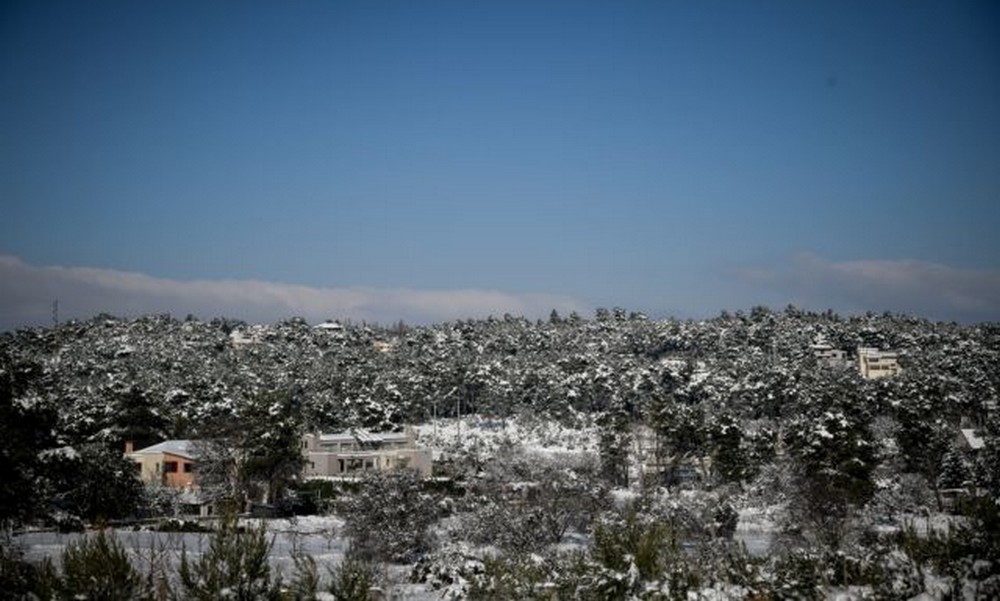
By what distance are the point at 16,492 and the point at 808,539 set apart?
29.9 m

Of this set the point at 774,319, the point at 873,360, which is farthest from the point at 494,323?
the point at 873,360

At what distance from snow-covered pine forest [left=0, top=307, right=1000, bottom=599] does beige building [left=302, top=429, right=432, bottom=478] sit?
169cm

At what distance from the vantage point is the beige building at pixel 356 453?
5612cm

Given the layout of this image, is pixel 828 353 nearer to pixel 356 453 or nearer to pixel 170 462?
pixel 356 453

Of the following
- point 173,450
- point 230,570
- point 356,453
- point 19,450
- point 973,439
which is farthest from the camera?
point 356,453

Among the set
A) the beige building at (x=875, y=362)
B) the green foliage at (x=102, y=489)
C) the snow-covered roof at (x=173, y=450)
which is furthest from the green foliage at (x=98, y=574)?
the beige building at (x=875, y=362)

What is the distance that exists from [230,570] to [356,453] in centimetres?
4647

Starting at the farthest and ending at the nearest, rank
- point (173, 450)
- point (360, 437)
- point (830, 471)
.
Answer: point (360, 437) < point (173, 450) < point (830, 471)

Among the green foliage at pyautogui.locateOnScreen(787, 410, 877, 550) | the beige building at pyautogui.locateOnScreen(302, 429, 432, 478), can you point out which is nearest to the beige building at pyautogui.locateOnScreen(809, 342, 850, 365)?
the beige building at pyautogui.locateOnScreen(302, 429, 432, 478)

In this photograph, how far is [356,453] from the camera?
58000 mm

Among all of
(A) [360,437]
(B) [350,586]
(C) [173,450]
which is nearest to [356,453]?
(A) [360,437]

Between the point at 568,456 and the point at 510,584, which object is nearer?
the point at 510,584

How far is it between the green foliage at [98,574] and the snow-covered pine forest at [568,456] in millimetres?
62

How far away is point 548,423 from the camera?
246 ft
